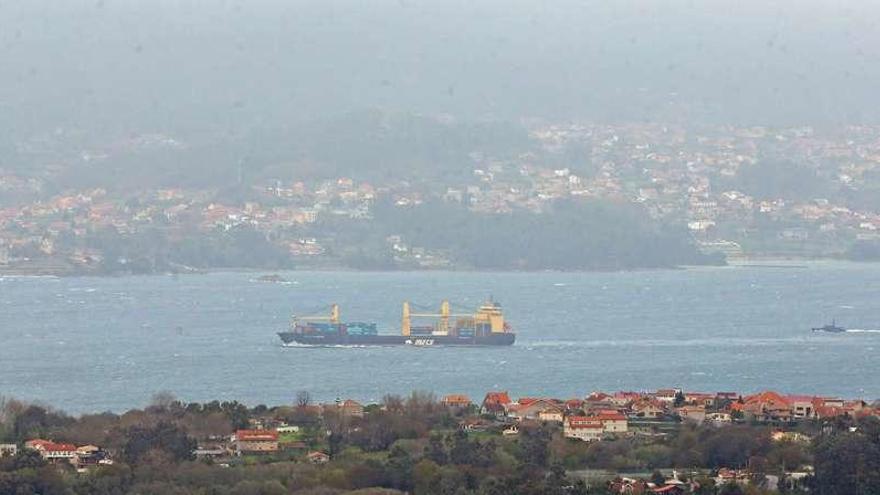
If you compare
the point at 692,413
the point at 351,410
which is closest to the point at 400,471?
the point at 351,410

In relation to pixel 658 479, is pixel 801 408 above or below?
above

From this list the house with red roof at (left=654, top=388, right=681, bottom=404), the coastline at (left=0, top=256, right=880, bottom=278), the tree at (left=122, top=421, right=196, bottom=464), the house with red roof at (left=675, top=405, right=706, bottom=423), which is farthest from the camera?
the coastline at (left=0, top=256, right=880, bottom=278)

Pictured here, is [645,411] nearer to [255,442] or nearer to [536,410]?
[536,410]

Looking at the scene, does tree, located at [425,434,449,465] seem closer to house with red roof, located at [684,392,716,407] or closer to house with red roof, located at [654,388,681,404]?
house with red roof, located at [684,392,716,407]

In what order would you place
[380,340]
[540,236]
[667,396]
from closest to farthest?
[667,396] → [380,340] → [540,236]

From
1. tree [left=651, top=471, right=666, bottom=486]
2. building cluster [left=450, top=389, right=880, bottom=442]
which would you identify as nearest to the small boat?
building cluster [left=450, top=389, right=880, bottom=442]

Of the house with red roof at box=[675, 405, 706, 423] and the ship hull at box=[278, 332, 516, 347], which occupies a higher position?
the ship hull at box=[278, 332, 516, 347]

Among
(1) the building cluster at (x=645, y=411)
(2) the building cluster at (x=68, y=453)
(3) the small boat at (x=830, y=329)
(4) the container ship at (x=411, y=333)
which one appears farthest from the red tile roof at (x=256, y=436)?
(3) the small boat at (x=830, y=329)

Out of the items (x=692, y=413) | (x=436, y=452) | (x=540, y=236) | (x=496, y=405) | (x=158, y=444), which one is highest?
(x=540, y=236)
